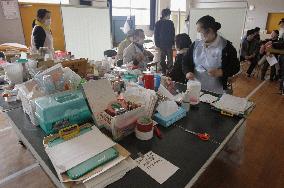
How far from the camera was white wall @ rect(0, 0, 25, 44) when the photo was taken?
3.58 metres

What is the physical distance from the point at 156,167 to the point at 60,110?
58 centimetres

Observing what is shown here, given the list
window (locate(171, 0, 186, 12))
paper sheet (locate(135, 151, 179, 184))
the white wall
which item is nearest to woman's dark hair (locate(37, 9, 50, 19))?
the white wall

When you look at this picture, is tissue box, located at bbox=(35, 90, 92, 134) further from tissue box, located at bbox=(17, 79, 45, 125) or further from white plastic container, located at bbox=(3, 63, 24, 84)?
white plastic container, located at bbox=(3, 63, 24, 84)

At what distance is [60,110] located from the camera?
1.12 meters

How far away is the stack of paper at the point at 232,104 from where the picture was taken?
4.50ft

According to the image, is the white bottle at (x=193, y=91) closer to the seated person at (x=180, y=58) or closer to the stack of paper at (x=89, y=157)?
the stack of paper at (x=89, y=157)

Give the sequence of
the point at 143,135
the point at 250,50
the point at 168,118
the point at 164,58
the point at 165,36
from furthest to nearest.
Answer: the point at 250,50 < the point at 164,58 < the point at 165,36 < the point at 168,118 < the point at 143,135

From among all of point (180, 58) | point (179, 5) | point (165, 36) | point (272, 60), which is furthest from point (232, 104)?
point (179, 5)

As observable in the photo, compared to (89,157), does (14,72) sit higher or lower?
higher

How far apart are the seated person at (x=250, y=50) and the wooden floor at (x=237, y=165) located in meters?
2.81

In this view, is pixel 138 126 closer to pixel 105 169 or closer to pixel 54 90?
pixel 105 169

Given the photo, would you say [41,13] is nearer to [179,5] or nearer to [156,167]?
[156,167]

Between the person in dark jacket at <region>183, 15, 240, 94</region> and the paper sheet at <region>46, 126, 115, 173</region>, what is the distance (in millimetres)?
1304

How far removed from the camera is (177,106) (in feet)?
4.42
